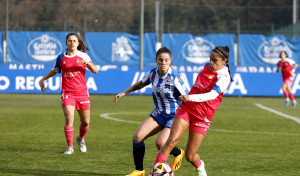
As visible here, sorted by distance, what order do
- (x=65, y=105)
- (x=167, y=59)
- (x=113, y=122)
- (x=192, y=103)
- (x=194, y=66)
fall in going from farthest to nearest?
(x=194, y=66) < (x=113, y=122) < (x=65, y=105) < (x=167, y=59) < (x=192, y=103)

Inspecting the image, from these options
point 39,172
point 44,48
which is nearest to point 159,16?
point 44,48

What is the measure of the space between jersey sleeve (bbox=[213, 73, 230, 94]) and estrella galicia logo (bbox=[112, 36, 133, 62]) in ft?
94.4

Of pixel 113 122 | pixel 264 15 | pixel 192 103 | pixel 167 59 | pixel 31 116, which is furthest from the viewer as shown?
pixel 264 15

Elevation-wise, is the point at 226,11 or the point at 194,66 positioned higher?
the point at 226,11

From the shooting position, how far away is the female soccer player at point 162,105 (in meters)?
8.48

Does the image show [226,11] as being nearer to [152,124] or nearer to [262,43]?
[262,43]

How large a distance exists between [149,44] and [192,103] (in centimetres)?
2842

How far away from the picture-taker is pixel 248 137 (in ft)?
45.0

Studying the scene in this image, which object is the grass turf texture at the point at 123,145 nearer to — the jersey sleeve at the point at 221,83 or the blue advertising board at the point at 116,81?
the jersey sleeve at the point at 221,83

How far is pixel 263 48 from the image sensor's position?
37250 mm

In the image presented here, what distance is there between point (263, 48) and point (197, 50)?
4.12 metres

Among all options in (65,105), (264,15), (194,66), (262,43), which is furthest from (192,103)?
(264,15)

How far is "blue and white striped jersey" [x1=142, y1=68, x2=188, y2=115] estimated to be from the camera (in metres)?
8.58

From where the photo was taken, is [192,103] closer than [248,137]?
Yes
